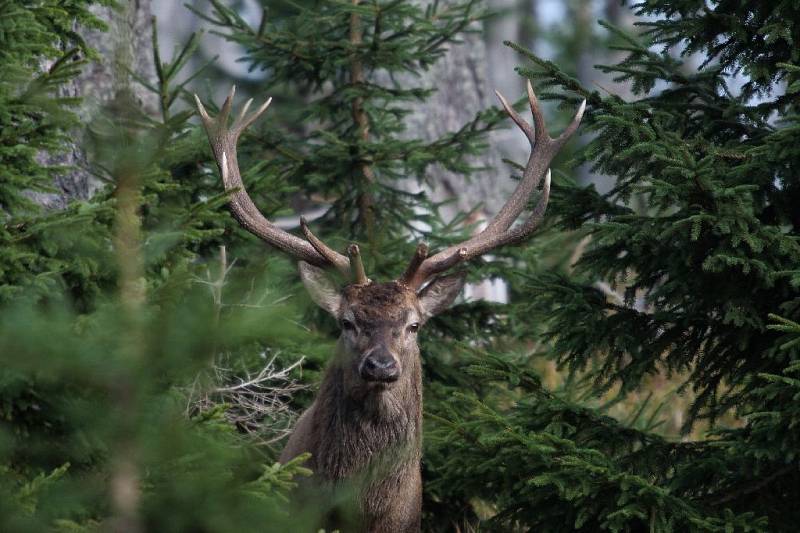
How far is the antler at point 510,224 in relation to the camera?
5.77 meters

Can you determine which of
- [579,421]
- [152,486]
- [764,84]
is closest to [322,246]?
[579,421]

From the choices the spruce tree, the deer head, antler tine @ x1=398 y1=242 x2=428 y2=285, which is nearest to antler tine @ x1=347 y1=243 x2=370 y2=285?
the deer head

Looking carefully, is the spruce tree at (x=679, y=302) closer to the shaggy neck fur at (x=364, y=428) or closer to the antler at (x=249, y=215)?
the shaggy neck fur at (x=364, y=428)

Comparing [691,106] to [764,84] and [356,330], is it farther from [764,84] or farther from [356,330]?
[356,330]

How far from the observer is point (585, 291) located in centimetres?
539

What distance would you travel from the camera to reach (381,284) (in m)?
5.62

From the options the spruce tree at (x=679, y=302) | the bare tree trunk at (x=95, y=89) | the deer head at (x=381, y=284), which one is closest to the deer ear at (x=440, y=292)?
the deer head at (x=381, y=284)

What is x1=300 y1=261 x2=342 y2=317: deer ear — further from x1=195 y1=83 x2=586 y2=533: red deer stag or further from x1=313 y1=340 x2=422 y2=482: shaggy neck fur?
x1=313 y1=340 x2=422 y2=482: shaggy neck fur

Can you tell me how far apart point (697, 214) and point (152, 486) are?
293cm

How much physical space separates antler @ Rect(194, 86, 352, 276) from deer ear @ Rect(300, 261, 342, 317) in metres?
0.08

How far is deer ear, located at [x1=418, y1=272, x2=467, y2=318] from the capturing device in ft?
19.2

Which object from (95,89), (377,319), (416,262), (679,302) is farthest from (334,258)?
(95,89)

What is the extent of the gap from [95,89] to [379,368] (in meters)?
2.94

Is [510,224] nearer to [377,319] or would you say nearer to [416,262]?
[416,262]
